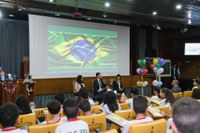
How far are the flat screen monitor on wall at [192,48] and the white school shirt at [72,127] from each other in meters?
11.0

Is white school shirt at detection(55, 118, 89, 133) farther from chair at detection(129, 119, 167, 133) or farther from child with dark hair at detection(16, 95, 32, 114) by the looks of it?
→ child with dark hair at detection(16, 95, 32, 114)

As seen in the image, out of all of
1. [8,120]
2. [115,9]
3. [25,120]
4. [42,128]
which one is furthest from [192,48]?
[8,120]

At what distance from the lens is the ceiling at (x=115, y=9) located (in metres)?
6.73

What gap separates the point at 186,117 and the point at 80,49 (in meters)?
7.50

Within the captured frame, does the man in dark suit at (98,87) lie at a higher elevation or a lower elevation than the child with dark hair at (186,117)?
lower

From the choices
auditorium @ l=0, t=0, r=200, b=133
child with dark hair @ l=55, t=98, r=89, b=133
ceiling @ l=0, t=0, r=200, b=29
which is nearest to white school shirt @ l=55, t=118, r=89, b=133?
child with dark hair @ l=55, t=98, r=89, b=133

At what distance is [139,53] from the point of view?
1170cm

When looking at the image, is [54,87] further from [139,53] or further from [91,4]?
[139,53]

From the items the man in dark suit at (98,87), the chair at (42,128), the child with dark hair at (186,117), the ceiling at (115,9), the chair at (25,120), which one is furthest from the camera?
the man in dark suit at (98,87)

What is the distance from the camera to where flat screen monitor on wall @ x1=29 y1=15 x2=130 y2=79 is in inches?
292

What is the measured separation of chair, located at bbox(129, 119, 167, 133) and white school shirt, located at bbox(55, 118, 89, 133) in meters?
0.49

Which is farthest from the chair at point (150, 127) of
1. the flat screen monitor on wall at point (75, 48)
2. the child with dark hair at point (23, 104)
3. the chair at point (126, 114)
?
the flat screen monitor on wall at point (75, 48)

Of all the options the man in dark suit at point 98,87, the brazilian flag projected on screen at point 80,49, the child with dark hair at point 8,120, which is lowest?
the man in dark suit at point 98,87

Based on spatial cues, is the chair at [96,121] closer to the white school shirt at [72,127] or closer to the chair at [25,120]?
the white school shirt at [72,127]
